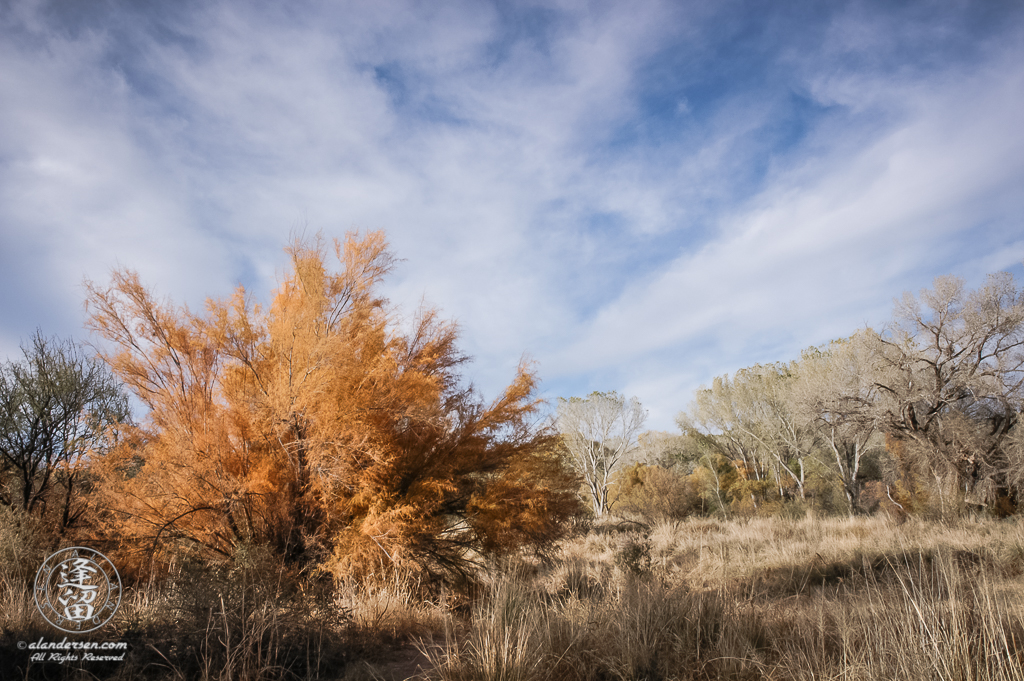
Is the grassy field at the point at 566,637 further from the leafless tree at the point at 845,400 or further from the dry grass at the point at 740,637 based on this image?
the leafless tree at the point at 845,400

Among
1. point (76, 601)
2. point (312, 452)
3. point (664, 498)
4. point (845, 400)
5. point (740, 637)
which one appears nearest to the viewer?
point (740, 637)

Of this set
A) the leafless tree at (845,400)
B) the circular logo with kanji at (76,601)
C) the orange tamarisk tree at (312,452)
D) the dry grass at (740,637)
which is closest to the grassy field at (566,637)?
the dry grass at (740,637)

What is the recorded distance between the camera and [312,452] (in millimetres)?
7727

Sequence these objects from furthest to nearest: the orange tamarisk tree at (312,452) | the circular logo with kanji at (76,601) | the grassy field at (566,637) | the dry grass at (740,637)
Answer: the orange tamarisk tree at (312,452), the circular logo with kanji at (76,601), the grassy field at (566,637), the dry grass at (740,637)

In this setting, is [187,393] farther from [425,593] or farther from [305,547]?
[425,593]

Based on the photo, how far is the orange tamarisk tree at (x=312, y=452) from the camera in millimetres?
7812

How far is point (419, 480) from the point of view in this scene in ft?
28.5

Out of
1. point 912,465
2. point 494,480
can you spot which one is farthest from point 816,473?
point 494,480

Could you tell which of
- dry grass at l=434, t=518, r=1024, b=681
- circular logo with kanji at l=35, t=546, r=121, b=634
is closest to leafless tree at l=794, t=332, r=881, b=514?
dry grass at l=434, t=518, r=1024, b=681

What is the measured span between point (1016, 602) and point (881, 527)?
38.6ft

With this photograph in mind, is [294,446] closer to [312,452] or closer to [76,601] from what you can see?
[312,452]

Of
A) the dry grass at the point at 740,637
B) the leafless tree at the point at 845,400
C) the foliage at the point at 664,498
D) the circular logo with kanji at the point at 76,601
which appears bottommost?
the foliage at the point at 664,498

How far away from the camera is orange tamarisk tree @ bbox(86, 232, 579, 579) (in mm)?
7812

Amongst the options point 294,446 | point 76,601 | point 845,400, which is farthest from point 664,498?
point 76,601
